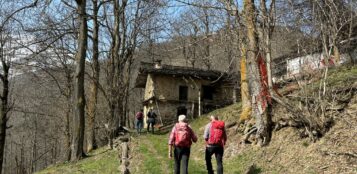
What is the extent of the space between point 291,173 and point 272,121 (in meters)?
3.43

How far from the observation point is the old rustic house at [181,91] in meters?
38.3

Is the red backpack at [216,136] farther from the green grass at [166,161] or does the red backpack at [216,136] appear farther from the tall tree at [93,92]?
the tall tree at [93,92]

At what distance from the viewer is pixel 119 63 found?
86.5ft

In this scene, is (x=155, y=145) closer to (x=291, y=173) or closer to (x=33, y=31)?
(x=33, y=31)

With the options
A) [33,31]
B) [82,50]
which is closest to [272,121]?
[82,50]

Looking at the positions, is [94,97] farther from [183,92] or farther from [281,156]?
[281,156]

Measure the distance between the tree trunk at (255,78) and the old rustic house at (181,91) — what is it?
2361cm

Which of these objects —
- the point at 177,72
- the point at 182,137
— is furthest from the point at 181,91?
the point at 182,137

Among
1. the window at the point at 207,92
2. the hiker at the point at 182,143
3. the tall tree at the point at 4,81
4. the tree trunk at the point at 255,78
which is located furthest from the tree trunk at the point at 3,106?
the window at the point at 207,92

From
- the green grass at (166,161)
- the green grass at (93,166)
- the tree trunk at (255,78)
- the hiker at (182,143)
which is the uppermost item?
the tree trunk at (255,78)

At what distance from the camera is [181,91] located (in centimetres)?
3978

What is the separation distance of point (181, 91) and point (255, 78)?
26170mm

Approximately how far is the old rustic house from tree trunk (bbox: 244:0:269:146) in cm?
2361

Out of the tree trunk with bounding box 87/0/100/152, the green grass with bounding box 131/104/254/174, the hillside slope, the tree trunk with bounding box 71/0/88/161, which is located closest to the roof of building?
the tree trunk with bounding box 87/0/100/152
